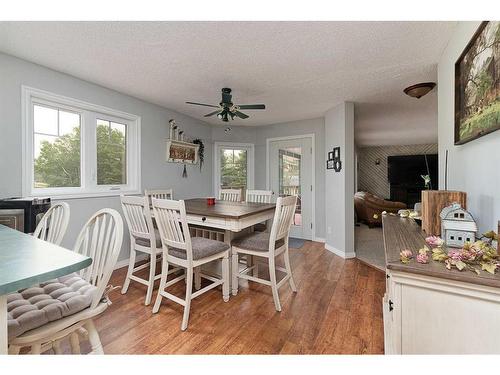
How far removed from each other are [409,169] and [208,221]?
25.8 ft

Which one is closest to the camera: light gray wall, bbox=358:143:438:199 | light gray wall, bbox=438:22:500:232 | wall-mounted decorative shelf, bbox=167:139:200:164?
light gray wall, bbox=438:22:500:232

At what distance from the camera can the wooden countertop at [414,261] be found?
780 mm

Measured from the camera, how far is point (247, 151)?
4844 mm

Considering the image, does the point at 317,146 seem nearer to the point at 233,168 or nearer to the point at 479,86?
the point at 233,168

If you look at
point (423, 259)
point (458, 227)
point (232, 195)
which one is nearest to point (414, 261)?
point (423, 259)

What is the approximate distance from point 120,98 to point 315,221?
11.6ft

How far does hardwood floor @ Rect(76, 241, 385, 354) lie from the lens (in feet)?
4.99

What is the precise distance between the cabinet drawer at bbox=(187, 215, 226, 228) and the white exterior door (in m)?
2.61

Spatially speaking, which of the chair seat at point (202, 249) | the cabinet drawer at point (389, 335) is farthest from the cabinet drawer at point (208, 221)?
the cabinet drawer at point (389, 335)

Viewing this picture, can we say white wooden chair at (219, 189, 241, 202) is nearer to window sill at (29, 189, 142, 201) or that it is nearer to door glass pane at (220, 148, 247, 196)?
window sill at (29, 189, 142, 201)

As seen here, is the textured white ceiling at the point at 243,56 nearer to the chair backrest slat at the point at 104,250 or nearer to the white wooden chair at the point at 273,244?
the white wooden chair at the point at 273,244

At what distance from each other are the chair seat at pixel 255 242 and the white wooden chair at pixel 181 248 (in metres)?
0.14

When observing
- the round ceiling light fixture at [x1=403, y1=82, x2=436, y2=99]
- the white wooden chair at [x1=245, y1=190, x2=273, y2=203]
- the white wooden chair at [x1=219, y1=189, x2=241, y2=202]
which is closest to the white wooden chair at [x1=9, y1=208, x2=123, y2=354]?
the white wooden chair at [x1=245, y1=190, x2=273, y2=203]
